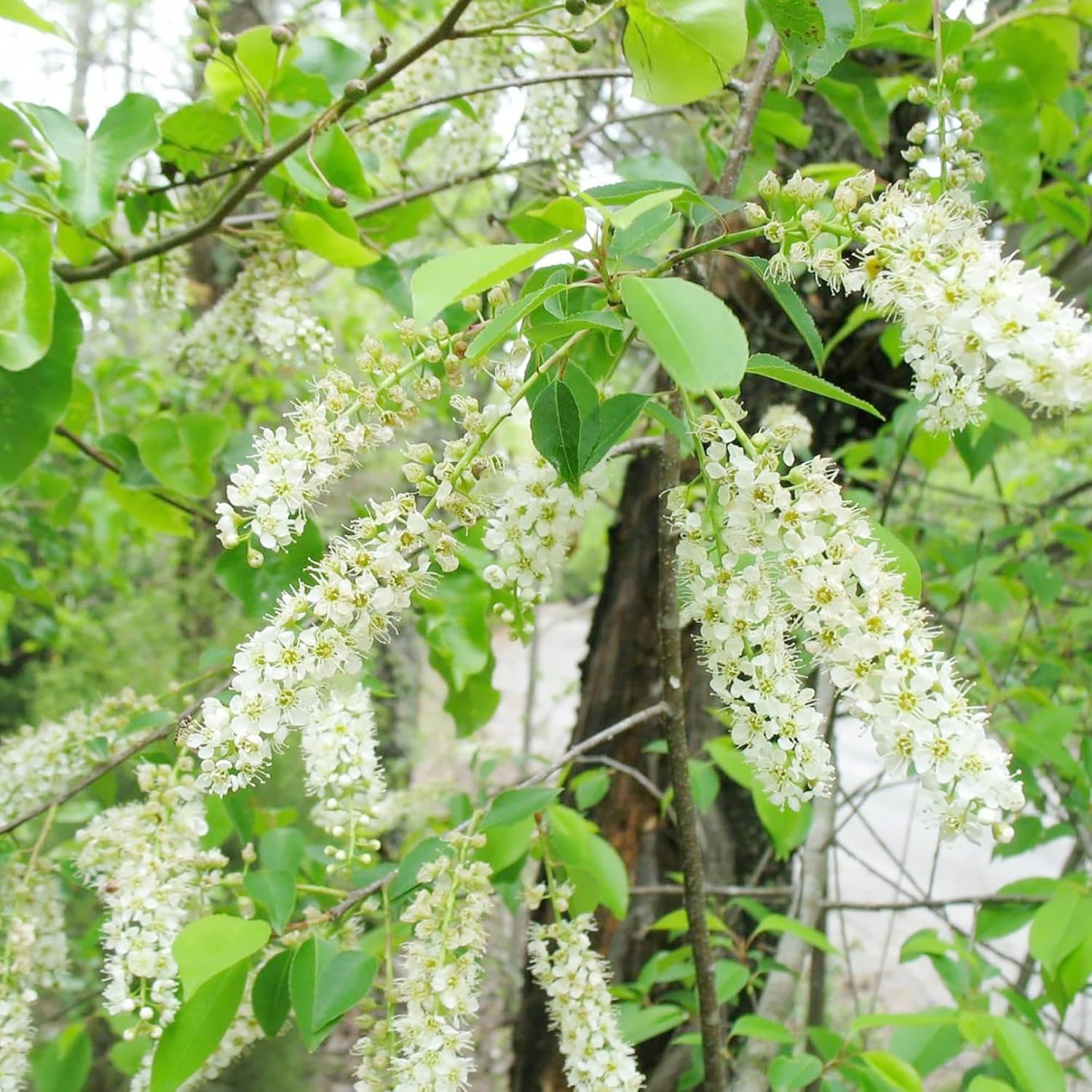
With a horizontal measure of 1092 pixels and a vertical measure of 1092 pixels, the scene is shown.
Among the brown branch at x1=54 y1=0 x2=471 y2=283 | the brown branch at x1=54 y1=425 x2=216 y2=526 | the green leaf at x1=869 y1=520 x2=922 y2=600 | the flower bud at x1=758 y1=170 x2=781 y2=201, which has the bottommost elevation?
the green leaf at x1=869 y1=520 x2=922 y2=600

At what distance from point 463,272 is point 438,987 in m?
0.67

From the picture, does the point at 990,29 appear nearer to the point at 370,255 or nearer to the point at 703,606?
the point at 370,255

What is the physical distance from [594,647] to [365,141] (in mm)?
1189

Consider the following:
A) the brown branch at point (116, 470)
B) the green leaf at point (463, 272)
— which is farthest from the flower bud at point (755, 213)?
the brown branch at point (116, 470)

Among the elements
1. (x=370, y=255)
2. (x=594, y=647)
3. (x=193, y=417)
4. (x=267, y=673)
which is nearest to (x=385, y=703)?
(x=594, y=647)

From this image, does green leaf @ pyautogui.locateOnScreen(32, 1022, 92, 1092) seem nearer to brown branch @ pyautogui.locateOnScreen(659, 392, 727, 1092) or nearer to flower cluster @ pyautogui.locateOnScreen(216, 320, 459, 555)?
brown branch @ pyautogui.locateOnScreen(659, 392, 727, 1092)

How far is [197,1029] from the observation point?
2.87ft

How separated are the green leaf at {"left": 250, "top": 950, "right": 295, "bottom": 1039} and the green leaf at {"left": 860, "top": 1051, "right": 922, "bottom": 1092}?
654mm

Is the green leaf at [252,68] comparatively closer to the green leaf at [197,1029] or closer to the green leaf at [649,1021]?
the green leaf at [197,1029]

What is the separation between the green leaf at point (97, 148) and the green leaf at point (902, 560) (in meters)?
0.90

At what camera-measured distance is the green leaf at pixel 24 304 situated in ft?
2.77

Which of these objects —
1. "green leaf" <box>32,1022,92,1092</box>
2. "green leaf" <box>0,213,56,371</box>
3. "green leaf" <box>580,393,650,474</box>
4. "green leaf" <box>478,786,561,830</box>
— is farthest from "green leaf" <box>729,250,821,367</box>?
"green leaf" <box>32,1022,92,1092</box>

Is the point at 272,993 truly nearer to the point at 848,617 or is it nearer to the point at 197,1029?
the point at 197,1029

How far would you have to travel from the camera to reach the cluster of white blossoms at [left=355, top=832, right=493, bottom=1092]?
856mm
